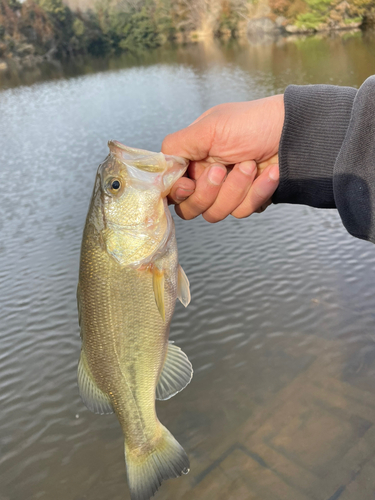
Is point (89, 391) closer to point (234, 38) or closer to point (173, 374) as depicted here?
point (173, 374)

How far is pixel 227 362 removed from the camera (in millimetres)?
6250

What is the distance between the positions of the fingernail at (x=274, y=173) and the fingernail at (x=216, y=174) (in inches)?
12.5

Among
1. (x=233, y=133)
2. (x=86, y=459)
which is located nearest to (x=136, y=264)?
(x=233, y=133)

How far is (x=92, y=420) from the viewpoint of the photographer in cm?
573

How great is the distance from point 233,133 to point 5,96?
33.5m

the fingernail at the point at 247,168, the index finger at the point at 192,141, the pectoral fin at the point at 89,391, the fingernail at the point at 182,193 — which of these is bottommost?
the pectoral fin at the point at 89,391

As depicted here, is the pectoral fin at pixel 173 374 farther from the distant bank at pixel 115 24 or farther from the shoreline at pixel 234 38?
the distant bank at pixel 115 24

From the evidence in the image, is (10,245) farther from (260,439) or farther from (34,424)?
(260,439)

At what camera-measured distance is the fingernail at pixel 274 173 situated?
9.16ft

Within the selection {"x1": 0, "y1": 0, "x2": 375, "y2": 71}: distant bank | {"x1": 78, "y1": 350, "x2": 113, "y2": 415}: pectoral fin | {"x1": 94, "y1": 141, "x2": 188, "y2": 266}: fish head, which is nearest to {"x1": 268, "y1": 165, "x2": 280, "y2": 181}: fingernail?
{"x1": 94, "y1": 141, "x2": 188, "y2": 266}: fish head

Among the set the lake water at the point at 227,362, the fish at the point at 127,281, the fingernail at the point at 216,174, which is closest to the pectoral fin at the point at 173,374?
the fish at the point at 127,281

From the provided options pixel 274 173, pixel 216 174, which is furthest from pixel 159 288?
pixel 274 173

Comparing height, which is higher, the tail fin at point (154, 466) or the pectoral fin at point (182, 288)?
the pectoral fin at point (182, 288)

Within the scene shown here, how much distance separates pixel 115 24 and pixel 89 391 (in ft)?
274
